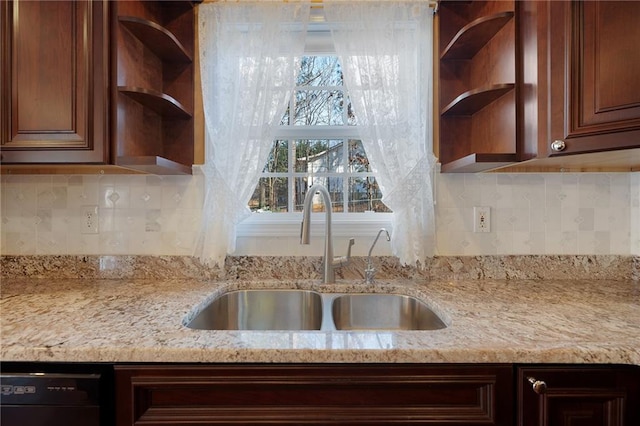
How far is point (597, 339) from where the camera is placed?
0.81 metres

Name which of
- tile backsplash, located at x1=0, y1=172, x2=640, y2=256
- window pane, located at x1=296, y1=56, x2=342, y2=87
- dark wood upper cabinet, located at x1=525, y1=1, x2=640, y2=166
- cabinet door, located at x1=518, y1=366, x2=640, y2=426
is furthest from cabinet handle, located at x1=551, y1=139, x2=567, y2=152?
window pane, located at x1=296, y1=56, x2=342, y2=87

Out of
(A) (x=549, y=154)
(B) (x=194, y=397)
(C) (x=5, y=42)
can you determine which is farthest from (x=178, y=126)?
(A) (x=549, y=154)

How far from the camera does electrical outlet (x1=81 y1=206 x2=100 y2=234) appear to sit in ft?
4.93

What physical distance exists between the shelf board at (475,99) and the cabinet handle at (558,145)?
0.28 m

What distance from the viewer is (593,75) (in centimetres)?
98

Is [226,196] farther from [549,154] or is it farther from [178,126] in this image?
[549,154]

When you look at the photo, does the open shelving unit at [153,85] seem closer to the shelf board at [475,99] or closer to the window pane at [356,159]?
the window pane at [356,159]

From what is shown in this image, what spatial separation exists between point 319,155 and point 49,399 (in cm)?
133

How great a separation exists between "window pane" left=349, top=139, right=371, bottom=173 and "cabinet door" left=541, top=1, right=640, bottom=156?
809mm

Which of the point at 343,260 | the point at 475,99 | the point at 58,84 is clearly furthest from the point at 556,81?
the point at 58,84

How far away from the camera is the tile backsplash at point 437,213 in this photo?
4.84 feet

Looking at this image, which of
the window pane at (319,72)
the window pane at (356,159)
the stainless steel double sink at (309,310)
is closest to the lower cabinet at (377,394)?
the stainless steel double sink at (309,310)

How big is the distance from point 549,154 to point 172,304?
1.35 meters

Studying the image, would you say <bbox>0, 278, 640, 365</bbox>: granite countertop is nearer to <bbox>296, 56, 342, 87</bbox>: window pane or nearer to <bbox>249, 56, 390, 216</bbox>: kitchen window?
<bbox>249, 56, 390, 216</bbox>: kitchen window
